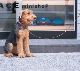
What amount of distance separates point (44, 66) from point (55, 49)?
6.36 ft

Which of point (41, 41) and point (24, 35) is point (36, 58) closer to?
point (24, 35)

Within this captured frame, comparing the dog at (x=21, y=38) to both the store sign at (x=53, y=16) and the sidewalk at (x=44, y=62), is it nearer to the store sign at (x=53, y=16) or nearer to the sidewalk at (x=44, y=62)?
the sidewalk at (x=44, y=62)

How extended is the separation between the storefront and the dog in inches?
90.7

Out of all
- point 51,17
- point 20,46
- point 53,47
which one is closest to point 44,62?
point 20,46

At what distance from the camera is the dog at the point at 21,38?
26.7 feet

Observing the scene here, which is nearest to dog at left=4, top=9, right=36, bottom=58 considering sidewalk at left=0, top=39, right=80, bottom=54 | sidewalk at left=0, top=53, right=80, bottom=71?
sidewalk at left=0, top=53, right=80, bottom=71

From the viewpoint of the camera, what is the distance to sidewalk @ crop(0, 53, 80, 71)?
289 inches

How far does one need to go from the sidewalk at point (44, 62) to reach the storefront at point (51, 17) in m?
1.98

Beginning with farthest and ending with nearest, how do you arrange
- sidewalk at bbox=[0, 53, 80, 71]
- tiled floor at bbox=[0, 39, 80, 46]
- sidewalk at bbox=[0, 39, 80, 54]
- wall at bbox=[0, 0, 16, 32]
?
wall at bbox=[0, 0, 16, 32], tiled floor at bbox=[0, 39, 80, 46], sidewalk at bbox=[0, 39, 80, 54], sidewalk at bbox=[0, 53, 80, 71]

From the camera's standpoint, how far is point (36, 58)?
8414mm

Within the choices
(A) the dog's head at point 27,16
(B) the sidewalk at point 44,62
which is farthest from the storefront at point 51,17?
(A) the dog's head at point 27,16

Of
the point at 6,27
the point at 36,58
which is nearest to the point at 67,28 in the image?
the point at 6,27

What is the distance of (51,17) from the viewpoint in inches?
432

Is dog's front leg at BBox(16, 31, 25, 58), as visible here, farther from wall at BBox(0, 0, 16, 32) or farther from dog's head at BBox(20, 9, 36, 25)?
wall at BBox(0, 0, 16, 32)
